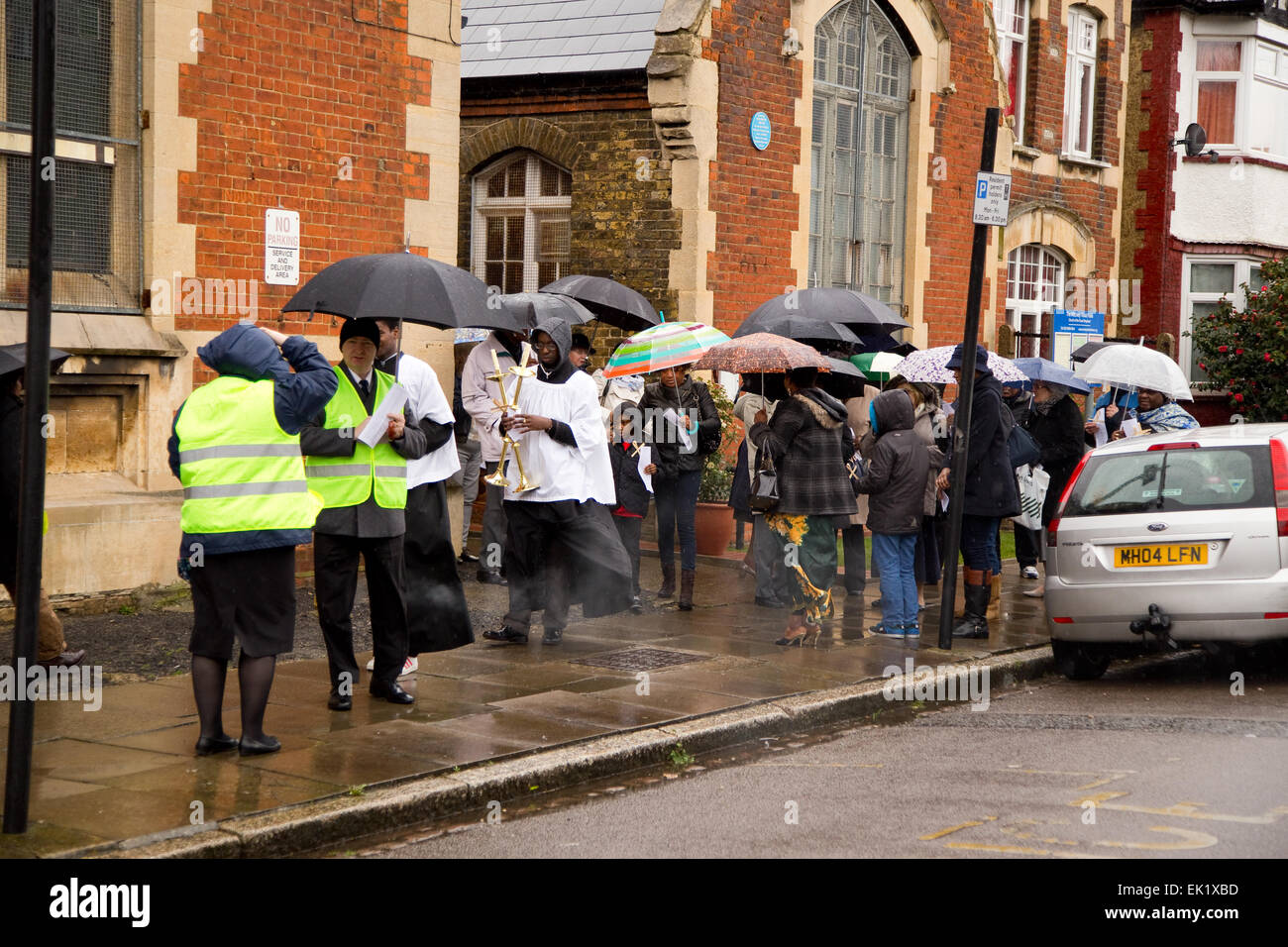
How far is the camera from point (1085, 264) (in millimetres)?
21172

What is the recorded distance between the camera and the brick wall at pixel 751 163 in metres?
15.1

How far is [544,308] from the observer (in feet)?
36.1

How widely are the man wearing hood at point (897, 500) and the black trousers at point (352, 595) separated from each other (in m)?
3.52

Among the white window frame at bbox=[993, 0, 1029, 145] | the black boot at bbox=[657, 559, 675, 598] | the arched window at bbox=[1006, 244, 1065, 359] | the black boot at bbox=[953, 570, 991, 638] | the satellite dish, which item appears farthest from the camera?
the satellite dish

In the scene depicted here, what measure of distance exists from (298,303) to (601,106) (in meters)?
8.44

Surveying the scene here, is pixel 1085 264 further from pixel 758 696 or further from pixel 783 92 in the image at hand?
pixel 758 696

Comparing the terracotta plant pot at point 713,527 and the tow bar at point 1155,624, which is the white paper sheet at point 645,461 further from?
the tow bar at point 1155,624

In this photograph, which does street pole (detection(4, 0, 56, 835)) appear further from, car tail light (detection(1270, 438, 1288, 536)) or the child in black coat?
car tail light (detection(1270, 438, 1288, 536))

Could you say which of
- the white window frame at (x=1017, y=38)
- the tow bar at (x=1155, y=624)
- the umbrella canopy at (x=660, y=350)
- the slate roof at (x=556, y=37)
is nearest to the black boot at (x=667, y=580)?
the umbrella canopy at (x=660, y=350)

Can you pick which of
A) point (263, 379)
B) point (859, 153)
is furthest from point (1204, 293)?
point (263, 379)

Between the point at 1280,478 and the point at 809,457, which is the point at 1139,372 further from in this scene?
the point at 809,457

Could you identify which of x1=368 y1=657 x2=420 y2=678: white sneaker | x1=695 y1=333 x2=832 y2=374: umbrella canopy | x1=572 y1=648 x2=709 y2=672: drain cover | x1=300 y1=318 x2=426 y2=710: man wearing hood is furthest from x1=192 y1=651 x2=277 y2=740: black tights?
x1=695 y1=333 x2=832 y2=374: umbrella canopy

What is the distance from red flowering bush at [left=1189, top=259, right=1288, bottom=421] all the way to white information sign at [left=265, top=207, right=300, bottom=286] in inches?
642

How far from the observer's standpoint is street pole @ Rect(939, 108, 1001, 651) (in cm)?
960
